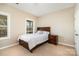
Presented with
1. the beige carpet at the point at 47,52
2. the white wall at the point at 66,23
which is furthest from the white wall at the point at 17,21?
the white wall at the point at 66,23

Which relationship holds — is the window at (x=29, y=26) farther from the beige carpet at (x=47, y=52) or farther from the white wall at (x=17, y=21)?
the beige carpet at (x=47, y=52)

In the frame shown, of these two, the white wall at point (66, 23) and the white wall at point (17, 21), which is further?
the white wall at point (17, 21)

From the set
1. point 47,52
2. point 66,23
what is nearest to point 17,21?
point 47,52

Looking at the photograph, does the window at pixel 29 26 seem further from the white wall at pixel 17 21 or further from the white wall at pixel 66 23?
the white wall at pixel 66 23

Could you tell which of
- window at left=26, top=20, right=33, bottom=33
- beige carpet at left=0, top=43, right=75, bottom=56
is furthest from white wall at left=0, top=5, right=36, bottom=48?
beige carpet at left=0, top=43, right=75, bottom=56

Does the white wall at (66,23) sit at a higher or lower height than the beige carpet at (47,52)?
higher

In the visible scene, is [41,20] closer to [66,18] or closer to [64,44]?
[66,18]

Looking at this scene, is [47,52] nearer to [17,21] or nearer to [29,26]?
[29,26]

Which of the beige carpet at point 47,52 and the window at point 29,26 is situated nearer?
the beige carpet at point 47,52

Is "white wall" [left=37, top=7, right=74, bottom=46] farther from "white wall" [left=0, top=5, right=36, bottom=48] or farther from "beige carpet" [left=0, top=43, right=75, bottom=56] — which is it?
"white wall" [left=0, top=5, right=36, bottom=48]

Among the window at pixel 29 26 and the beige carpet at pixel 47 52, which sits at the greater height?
the window at pixel 29 26

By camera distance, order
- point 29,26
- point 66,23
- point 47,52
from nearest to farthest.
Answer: point 66,23, point 47,52, point 29,26

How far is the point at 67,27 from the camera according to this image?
1554 mm

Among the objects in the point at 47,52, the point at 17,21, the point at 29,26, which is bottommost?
the point at 47,52
